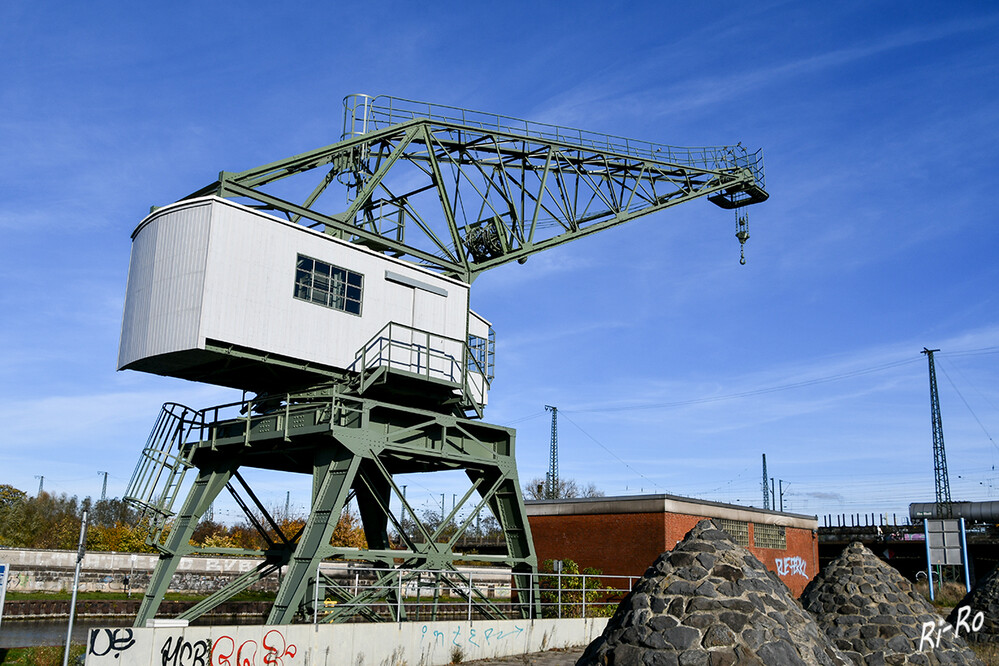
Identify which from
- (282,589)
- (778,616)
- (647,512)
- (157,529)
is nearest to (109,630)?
(282,589)

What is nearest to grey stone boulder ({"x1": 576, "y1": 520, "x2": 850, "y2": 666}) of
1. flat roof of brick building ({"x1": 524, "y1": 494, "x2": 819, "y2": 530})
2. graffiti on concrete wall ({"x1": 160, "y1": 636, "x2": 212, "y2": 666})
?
graffiti on concrete wall ({"x1": 160, "y1": 636, "x2": 212, "y2": 666})

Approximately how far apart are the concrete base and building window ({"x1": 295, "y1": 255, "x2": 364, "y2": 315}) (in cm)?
770

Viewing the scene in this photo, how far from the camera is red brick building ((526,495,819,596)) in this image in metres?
32.1

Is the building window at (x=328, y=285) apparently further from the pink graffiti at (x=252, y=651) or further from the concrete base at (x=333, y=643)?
the pink graffiti at (x=252, y=651)

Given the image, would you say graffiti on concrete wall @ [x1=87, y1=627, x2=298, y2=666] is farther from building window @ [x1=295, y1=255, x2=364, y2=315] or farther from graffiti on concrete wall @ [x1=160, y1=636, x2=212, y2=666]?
building window @ [x1=295, y1=255, x2=364, y2=315]

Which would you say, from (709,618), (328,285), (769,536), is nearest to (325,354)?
(328,285)

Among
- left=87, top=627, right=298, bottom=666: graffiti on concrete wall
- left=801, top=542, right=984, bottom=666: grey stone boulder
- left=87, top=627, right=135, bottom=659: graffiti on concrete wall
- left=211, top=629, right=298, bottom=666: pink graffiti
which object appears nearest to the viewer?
left=801, top=542, right=984, bottom=666: grey stone boulder

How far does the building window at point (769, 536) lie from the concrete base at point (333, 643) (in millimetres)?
17938

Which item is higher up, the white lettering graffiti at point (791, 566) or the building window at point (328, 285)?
the building window at point (328, 285)

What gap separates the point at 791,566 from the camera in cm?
3991

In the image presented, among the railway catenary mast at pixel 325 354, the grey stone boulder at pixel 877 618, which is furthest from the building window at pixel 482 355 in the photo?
the grey stone boulder at pixel 877 618

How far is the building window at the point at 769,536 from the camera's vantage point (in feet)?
125

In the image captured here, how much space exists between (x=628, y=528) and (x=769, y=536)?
32.6 feet

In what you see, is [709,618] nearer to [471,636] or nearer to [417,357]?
[471,636]
